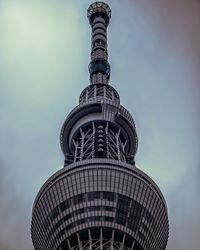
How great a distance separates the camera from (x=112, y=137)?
138 m

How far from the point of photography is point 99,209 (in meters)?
108

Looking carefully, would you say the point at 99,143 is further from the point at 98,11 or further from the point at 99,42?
the point at 98,11

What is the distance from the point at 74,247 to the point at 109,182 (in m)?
14.5

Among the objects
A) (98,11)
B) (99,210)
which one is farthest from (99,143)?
(98,11)

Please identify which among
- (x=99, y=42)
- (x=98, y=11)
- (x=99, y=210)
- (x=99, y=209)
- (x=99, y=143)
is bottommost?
(x=99, y=210)

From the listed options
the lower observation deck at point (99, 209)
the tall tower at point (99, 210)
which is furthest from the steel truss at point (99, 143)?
the lower observation deck at point (99, 209)

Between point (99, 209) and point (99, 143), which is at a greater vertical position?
point (99, 143)

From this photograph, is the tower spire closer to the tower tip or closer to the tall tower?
the tower tip

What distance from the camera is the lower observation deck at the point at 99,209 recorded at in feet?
354

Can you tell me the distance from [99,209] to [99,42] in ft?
257

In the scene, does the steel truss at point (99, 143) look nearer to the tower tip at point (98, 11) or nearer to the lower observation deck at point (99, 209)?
the lower observation deck at point (99, 209)

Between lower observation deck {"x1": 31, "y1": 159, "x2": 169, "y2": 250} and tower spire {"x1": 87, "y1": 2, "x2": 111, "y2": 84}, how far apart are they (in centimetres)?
5151

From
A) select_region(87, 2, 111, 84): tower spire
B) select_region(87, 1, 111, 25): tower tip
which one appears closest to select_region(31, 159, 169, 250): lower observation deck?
select_region(87, 2, 111, 84): tower spire

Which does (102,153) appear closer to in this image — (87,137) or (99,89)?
(87,137)
